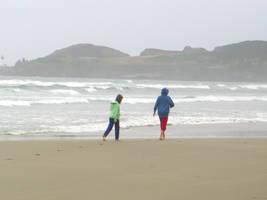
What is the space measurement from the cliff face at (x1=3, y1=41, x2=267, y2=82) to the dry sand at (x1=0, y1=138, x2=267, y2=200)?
132899 millimetres

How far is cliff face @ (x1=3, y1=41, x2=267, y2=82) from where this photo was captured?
13888 cm

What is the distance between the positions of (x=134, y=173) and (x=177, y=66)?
473 ft

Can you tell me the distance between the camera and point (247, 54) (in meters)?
142

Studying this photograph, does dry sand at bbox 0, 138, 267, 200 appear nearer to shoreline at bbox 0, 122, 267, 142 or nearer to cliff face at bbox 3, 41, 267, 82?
shoreline at bbox 0, 122, 267, 142

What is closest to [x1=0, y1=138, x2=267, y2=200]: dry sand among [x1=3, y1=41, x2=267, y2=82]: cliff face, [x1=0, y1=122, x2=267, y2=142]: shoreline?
[x1=0, y1=122, x2=267, y2=142]: shoreline

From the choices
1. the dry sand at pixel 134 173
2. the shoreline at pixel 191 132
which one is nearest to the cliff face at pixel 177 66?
the shoreline at pixel 191 132

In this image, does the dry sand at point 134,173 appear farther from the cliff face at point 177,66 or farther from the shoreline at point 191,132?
the cliff face at point 177,66

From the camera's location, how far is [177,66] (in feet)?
486

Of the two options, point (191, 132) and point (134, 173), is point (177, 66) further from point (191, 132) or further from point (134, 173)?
point (134, 173)

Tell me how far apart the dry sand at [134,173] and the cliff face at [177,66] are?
133 metres

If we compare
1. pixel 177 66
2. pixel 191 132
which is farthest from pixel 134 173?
pixel 177 66

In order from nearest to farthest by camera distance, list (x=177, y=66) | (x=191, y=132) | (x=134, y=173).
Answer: (x=134, y=173)
(x=191, y=132)
(x=177, y=66)

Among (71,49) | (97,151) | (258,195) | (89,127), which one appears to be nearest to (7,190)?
(258,195)

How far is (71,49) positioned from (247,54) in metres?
78.0
